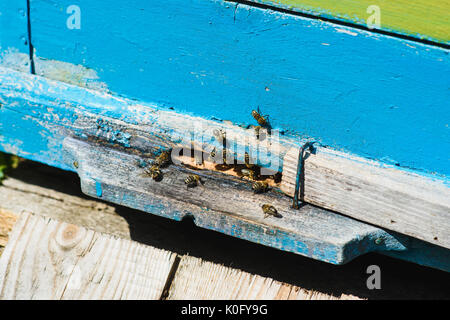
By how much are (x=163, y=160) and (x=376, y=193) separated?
3.25 feet

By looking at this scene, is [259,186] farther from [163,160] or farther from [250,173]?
[163,160]

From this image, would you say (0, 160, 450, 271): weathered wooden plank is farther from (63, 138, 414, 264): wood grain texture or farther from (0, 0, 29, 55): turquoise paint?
(0, 0, 29, 55): turquoise paint

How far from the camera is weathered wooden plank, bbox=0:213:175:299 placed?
68.7 inches

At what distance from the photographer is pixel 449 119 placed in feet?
6.48

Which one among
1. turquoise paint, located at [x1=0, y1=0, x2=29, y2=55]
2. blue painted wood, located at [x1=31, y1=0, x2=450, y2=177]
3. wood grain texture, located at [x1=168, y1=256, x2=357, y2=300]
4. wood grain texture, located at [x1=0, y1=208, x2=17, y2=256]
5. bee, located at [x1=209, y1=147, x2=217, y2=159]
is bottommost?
wood grain texture, located at [x1=168, y1=256, x2=357, y2=300]

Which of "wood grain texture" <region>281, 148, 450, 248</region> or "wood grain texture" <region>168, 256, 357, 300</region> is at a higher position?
"wood grain texture" <region>281, 148, 450, 248</region>

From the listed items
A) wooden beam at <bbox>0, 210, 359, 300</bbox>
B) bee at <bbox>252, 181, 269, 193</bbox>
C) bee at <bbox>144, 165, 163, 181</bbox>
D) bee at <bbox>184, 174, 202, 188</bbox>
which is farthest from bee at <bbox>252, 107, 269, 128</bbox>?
wooden beam at <bbox>0, 210, 359, 300</bbox>

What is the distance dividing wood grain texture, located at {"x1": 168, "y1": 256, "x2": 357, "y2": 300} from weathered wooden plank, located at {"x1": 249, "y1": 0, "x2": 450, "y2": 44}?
1.10 meters

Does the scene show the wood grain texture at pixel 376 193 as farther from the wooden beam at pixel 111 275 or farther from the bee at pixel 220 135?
the wooden beam at pixel 111 275

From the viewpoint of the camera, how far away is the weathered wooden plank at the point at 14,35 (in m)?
2.42

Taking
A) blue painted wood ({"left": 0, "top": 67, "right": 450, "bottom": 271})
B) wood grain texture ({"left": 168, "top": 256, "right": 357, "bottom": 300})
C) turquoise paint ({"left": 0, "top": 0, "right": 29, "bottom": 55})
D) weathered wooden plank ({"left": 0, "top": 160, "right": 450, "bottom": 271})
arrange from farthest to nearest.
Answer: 1. weathered wooden plank ({"left": 0, "top": 160, "right": 450, "bottom": 271})
2. turquoise paint ({"left": 0, "top": 0, "right": 29, "bottom": 55})
3. blue painted wood ({"left": 0, "top": 67, "right": 450, "bottom": 271})
4. wood grain texture ({"left": 168, "top": 256, "right": 357, "bottom": 300})

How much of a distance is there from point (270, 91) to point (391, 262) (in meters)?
1.26

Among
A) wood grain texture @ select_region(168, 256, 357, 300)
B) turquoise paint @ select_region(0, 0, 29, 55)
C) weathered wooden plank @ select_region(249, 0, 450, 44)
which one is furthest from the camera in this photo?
turquoise paint @ select_region(0, 0, 29, 55)

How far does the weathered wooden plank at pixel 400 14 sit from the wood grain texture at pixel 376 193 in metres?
0.59
